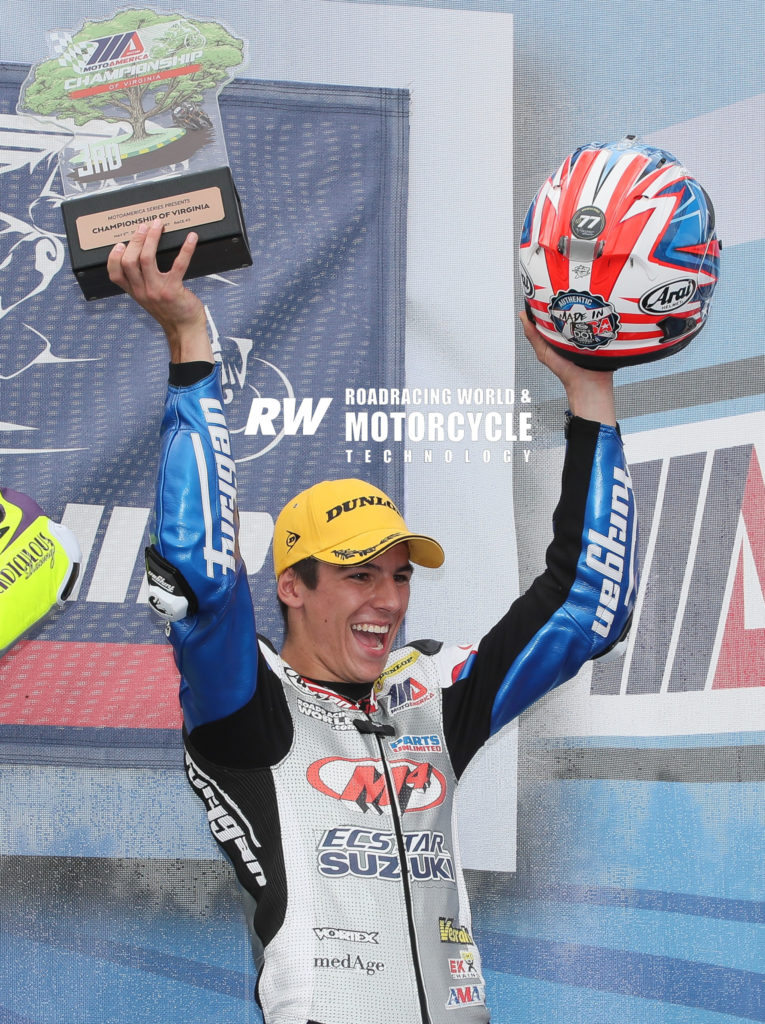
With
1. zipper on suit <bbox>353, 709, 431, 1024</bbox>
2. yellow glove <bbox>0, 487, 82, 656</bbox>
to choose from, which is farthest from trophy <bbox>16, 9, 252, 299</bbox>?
zipper on suit <bbox>353, 709, 431, 1024</bbox>

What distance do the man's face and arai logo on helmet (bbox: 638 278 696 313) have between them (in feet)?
1.71

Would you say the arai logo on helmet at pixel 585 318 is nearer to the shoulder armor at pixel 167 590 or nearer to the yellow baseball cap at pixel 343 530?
the yellow baseball cap at pixel 343 530

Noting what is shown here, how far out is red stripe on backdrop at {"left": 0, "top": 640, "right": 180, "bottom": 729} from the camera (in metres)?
2.71

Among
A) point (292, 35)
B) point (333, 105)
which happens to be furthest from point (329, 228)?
point (292, 35)

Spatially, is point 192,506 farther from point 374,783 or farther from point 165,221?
point 374,783

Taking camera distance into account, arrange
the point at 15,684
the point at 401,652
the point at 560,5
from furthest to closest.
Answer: the point at 560,5 < the point at 15,684 < the point at 401,652

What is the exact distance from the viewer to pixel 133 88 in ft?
9.32

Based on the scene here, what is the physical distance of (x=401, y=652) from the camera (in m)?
2.00

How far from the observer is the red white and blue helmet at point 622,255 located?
1.69 meters

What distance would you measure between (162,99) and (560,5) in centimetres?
96

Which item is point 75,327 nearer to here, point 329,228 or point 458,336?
point 329,228

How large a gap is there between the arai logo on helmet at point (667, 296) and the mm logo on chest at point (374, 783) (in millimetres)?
720

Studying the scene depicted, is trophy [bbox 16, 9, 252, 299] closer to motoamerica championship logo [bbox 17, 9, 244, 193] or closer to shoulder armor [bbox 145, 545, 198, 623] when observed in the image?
motoamerica championship logo [bbox 17, 9, 244, 193]

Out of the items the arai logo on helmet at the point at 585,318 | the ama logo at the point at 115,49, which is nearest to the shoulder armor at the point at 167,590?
the arai logo on helmet at the point at 585,318
